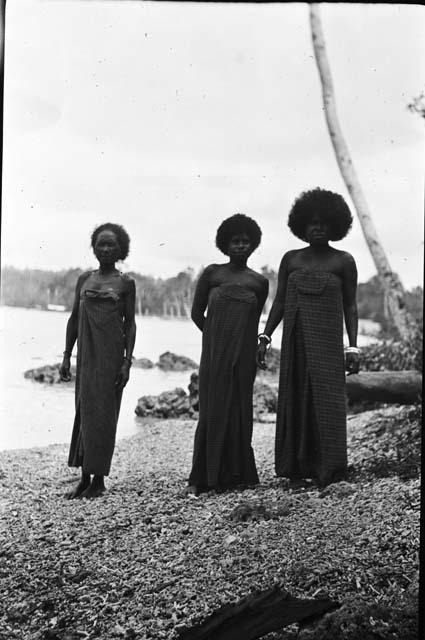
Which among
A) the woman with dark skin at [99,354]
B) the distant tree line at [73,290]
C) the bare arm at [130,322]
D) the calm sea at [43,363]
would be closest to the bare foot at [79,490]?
the woman with dark skin at [99,354]

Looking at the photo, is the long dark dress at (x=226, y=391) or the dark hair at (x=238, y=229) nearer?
the dark hair at (x=238, y=229)

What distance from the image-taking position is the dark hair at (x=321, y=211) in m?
3.81

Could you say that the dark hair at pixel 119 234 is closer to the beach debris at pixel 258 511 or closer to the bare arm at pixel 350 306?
the bare arm at pixel 350 306

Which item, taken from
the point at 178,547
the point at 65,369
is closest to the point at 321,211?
the point at 65,369

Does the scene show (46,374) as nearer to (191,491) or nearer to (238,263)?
(191,491)

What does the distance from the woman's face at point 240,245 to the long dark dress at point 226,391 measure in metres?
0.15

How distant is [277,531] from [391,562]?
1.53 feet

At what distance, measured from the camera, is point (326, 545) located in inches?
144

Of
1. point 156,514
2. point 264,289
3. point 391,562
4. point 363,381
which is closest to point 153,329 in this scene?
point 264,289

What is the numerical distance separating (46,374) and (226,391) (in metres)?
0.77

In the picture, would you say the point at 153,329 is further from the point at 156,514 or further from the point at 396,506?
the point at 396,506

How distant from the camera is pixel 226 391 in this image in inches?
155

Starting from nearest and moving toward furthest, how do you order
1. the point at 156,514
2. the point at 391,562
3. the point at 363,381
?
1. the point at 391,562
2. the point at 156,514
3. the point at 363,381

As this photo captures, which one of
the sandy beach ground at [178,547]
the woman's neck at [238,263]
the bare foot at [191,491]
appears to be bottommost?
the sandy beach ground at [178,547]
